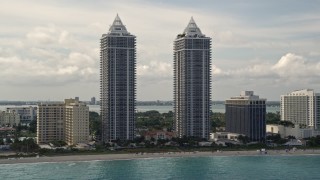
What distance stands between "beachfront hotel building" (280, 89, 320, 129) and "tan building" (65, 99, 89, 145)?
37.9m

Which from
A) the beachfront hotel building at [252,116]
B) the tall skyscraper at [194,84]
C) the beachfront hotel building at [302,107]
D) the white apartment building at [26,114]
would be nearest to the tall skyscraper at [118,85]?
the tall skyscraper at [194,84]

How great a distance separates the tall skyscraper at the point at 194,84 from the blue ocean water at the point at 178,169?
12.9 metres

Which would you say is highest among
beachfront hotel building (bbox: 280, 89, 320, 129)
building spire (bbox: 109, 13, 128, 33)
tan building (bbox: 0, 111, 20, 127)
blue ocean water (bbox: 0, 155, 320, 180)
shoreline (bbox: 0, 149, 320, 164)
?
building spire (bbox: 109, 13, 128, 33)

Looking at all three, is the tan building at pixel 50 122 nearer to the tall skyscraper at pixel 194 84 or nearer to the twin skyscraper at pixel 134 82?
the twin skyscraper at pixel 134 82

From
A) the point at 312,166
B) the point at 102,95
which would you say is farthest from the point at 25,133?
the point at 312,166

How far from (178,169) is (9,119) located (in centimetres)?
5751

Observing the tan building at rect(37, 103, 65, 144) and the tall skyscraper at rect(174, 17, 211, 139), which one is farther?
the tall skyscraper at rect(174, 17, 211, 139)

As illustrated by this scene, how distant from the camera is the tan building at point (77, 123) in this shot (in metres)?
60.4

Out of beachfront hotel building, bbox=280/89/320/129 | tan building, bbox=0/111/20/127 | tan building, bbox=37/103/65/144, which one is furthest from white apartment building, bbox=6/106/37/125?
beachfront hotel building, bbox=280/89/320/129

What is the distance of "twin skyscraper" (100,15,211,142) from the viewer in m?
61.8

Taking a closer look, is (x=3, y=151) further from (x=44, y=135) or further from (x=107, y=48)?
(x=107, y=48)

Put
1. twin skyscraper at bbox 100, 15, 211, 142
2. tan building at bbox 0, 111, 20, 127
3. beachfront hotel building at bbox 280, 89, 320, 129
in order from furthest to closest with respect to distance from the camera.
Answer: tan building at bbox 0, 111, 20, 127
beachfront hotel building at bbox 280, 89, 320, 129
twin skyscraper at bbox 100, 15, 211, 142

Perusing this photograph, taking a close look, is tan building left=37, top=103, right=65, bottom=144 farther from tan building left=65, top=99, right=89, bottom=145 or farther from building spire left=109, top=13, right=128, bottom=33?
building spire left=109, top=13, right=128, bottom=33

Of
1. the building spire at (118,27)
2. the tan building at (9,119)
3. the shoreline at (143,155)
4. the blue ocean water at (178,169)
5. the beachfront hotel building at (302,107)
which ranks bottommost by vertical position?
the blue ocean water at (178,169)
